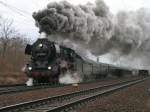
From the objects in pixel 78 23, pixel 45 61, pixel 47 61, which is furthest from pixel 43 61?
pixel 78 23

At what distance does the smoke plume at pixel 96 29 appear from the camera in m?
29.6

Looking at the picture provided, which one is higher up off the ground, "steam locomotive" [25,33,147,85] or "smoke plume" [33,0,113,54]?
"smoke plume" [33,0,113,54]

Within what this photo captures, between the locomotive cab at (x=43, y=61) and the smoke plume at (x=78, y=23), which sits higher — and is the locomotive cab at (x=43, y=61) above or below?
below

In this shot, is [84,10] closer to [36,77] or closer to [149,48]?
[36,77]

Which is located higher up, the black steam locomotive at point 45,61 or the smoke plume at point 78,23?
the smoke plume at point 78,23

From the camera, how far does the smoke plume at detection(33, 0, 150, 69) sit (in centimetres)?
2956

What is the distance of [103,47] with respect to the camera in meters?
40.5

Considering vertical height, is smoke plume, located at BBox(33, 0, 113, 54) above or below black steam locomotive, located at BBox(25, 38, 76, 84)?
above

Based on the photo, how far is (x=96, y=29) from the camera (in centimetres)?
3519

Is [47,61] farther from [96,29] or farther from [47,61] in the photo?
[96,29]

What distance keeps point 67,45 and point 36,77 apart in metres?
4.91

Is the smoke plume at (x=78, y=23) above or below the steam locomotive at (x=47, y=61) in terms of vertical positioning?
above

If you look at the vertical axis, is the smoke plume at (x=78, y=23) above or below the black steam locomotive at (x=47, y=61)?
above

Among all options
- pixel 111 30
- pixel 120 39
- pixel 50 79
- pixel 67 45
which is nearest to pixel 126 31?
pixel 120 39
